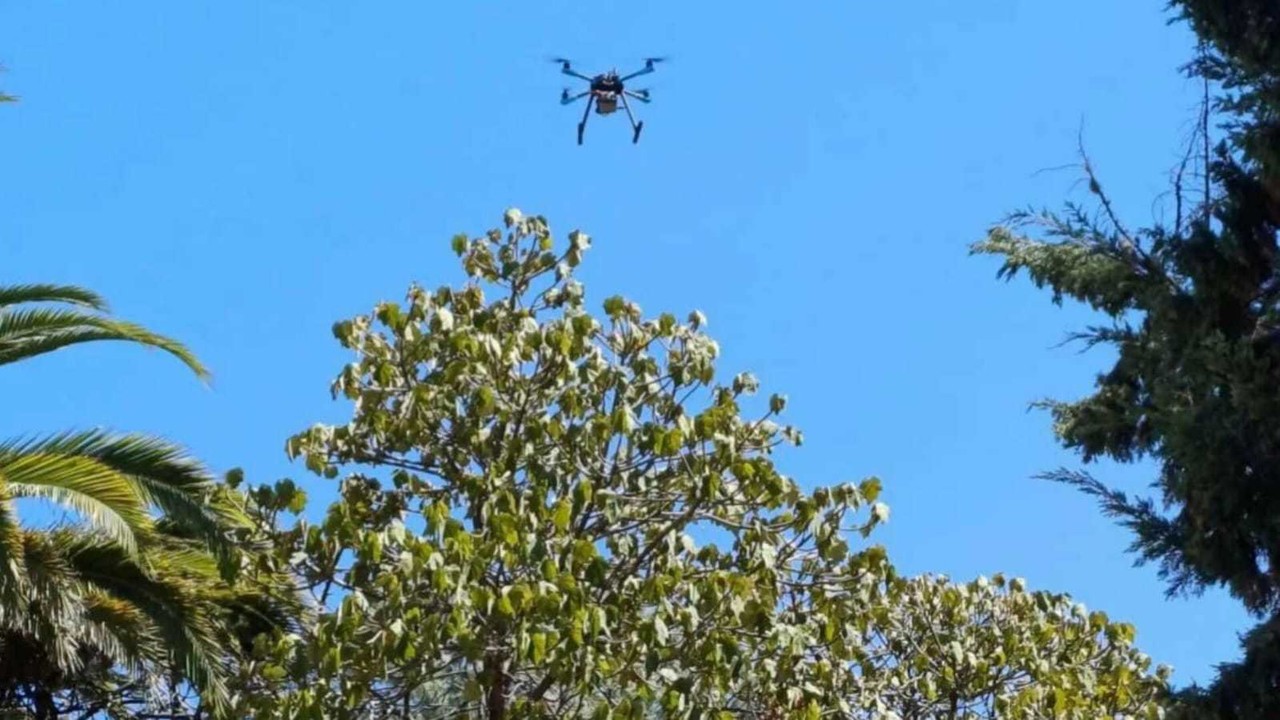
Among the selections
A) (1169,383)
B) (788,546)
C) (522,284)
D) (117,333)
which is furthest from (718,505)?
(117,333)

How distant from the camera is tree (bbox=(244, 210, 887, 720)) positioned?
32.1 ft

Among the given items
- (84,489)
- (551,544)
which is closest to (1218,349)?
(551,544)

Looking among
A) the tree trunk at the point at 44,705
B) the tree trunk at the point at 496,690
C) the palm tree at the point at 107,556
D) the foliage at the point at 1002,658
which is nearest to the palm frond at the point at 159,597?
the palm tree at the point at 107,556

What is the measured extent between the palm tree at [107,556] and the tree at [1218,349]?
5.29 meters

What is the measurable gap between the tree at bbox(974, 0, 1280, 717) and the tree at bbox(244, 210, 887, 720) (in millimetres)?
2182

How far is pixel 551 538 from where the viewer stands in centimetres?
1019

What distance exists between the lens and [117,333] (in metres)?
12.2

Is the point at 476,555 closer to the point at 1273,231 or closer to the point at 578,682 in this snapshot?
the point at 578,682

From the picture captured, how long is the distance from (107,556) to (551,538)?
3.39 metres

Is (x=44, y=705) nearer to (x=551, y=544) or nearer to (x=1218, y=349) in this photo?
(x=551, y=544)

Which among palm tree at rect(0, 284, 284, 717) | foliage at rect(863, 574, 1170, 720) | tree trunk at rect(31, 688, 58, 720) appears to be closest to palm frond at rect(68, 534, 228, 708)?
palm tree at rect(0, 284, 284, 717)

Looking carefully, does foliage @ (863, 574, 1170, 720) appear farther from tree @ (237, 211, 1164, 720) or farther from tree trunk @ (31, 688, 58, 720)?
tree trunk @ (31, 688, 58, 720)

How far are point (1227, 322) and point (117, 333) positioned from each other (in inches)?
284

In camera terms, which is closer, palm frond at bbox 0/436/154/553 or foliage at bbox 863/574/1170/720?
palm frond at bbox 0/436/154/553
